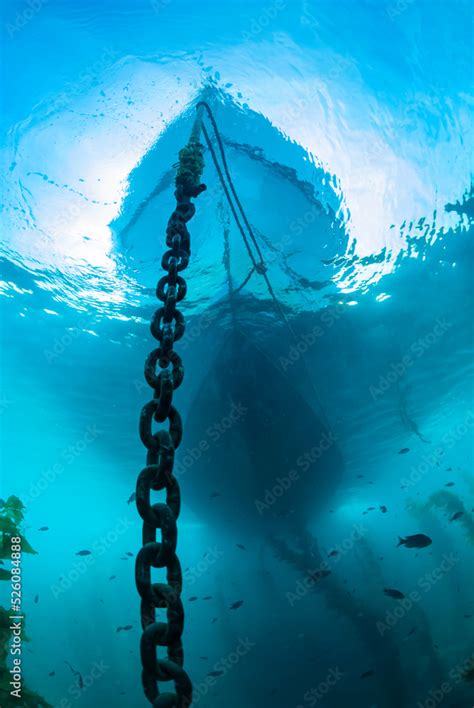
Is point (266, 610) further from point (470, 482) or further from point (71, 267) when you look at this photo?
point (71, 267)

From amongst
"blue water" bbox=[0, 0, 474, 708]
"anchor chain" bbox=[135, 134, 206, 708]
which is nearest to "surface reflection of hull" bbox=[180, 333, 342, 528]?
"blue water" bbox=[0, 0, 474, 708]

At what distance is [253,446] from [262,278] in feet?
25.6

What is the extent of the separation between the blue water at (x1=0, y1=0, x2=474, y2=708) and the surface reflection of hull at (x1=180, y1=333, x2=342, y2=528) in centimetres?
12

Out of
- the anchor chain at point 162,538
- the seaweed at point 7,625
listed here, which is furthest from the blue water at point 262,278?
the anchor chain at point 162,538

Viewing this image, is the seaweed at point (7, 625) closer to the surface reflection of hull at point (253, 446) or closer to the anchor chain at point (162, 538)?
the anchor chain at point (162, 538)

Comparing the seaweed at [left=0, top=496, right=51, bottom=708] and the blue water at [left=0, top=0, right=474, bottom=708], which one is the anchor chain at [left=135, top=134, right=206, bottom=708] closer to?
the seaweed at [left=0, top=496, right=51, bottom=708]

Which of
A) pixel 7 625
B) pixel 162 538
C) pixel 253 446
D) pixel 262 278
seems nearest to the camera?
pixel 162 538

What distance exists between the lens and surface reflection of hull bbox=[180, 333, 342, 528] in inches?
539

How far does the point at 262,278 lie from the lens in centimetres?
1152

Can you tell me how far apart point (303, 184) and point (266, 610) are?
24574 millimetres

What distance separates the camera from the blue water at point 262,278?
7.04 meters

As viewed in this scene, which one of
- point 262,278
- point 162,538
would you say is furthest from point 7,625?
point 262,278

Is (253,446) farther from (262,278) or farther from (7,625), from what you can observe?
(7,625)

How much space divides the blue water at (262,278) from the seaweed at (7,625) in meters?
0.06
